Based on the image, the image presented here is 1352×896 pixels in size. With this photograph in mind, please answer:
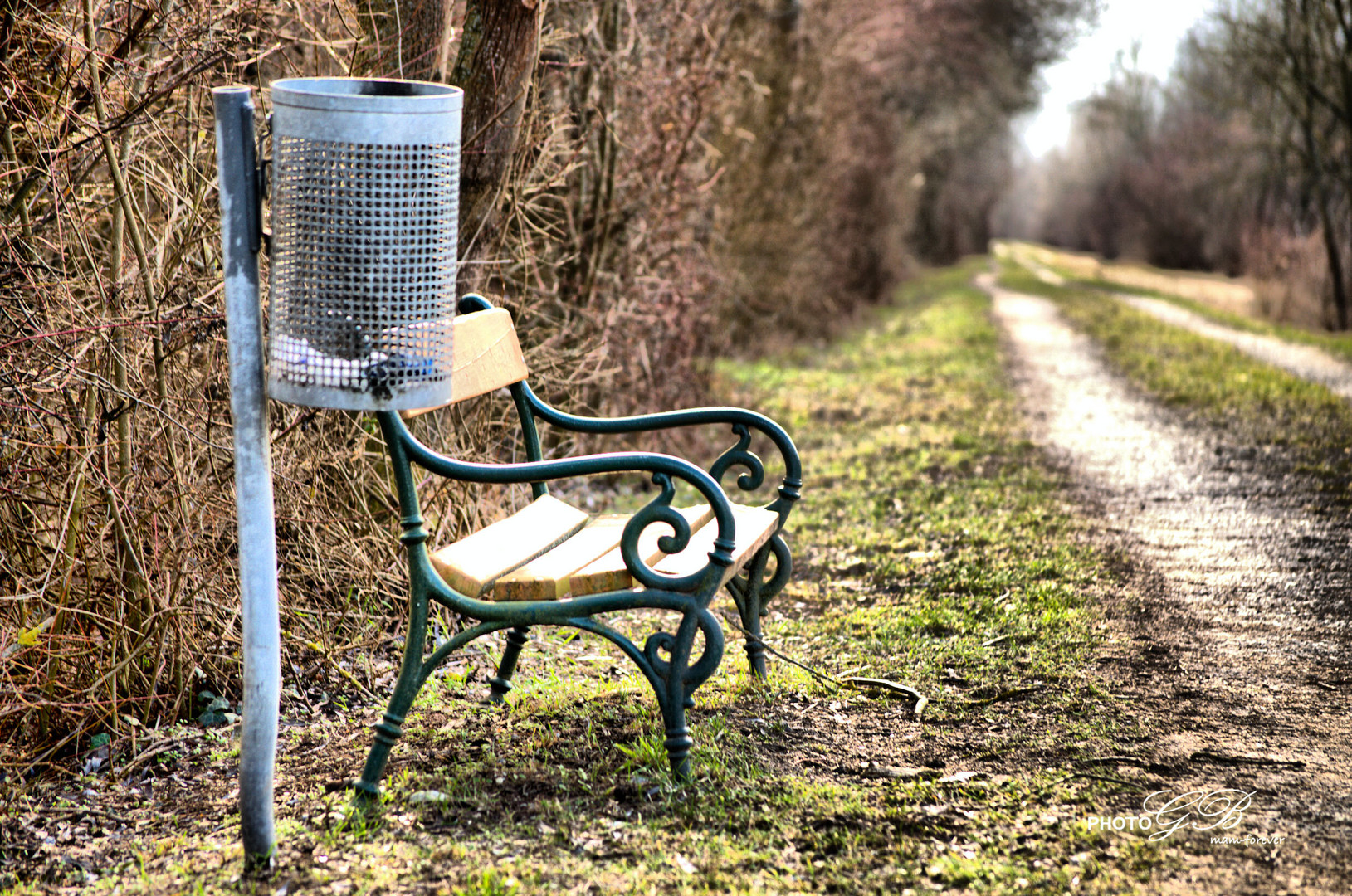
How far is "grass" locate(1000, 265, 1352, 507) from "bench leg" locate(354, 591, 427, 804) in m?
5.19

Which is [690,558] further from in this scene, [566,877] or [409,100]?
[409,100]

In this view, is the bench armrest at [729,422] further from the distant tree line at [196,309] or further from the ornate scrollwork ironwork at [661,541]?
the distant tree line at [196,309]

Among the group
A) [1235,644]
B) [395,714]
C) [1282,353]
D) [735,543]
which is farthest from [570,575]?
[1282,353]

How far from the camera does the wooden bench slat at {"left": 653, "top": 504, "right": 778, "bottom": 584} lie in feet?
10.1

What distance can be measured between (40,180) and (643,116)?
463cm

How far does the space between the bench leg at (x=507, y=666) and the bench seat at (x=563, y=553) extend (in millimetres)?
416

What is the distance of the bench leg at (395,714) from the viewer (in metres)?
2.95

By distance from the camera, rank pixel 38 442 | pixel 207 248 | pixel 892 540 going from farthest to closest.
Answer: pixel 892 540 < pixel 207 248 < pixel 38 442

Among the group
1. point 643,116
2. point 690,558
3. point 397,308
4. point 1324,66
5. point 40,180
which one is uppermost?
point 1324,66

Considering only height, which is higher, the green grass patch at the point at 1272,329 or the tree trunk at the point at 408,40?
the tree trunk at the point at 408,40

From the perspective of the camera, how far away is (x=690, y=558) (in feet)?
10.4

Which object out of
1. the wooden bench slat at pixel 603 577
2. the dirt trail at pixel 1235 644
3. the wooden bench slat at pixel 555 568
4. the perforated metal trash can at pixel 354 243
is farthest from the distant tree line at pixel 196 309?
the dirt trail at pixel 1235 644

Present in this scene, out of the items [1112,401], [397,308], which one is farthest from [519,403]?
[1112,401]

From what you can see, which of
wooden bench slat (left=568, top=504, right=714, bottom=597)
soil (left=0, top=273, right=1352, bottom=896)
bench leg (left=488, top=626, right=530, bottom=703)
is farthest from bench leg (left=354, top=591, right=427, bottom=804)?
bench leg (left=488, top=626, right=530, bottom=703)
